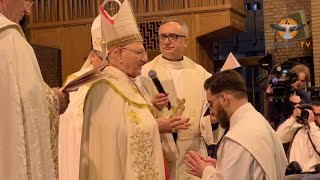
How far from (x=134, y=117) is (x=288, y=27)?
8477 millimetres

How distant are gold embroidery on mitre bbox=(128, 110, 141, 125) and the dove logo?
329 inches

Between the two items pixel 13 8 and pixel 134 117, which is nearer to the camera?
pixel 13 8

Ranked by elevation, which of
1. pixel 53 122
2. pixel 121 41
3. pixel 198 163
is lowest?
pixel 198 163

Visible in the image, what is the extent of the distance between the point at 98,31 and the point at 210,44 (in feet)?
18.4

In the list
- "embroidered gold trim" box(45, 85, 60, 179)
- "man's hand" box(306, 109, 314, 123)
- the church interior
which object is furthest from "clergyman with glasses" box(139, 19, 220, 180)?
the church interior

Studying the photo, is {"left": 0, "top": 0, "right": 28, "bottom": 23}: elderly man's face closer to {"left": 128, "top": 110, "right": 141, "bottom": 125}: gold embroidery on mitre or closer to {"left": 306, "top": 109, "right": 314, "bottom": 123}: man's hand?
{"left": 128, "top": 110, "right": 141, "bottom": 125}: gold embroidery on mitre

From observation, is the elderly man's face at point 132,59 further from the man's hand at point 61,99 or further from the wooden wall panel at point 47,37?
the wooden wall panel at point 47,37

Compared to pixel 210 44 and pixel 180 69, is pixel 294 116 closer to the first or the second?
pixel 180 69

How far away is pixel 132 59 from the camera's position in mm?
4078

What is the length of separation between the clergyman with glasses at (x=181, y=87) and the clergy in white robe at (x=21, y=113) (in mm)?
2068

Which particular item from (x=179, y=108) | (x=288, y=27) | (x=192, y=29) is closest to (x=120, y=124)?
(x=179, y=108)

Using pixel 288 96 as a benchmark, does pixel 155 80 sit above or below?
above

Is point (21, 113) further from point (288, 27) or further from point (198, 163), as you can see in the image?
point (288, 27)

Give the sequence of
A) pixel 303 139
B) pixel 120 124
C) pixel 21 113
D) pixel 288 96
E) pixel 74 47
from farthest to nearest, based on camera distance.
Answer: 1. pixel 74 47
2. pixel 288 96
3. pixel 303 139
4. pixel 120 124
5. pixel 21 113
